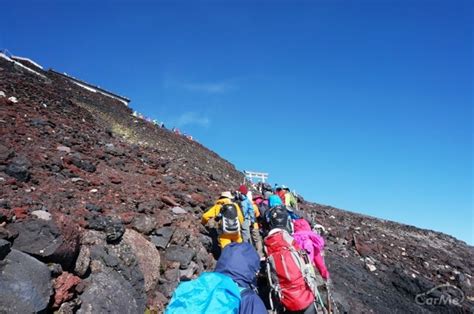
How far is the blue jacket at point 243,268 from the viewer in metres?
4.00

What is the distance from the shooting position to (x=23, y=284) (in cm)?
430

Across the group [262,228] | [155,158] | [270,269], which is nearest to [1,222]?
[270,269]

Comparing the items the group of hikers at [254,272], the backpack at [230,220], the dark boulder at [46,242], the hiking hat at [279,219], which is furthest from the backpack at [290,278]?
the dark boulder at [46,242]

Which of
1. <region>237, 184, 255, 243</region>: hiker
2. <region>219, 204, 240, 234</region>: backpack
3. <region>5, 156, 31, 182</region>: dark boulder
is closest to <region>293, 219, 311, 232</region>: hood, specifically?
<region>237, 184, 255, 243</region>: hiker

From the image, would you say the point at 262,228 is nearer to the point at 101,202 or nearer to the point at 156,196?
the point at 156,196

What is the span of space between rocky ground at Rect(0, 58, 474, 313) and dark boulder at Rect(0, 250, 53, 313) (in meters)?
0.01

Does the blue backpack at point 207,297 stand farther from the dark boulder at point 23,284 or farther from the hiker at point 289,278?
the hiker at point 289,278

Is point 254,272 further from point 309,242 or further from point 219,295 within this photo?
point 309,242

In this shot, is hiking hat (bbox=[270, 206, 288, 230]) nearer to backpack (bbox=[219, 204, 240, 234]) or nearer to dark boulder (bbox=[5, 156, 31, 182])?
backpack (bbox=[219, 204, 240, 234])

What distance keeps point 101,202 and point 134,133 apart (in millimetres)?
12577

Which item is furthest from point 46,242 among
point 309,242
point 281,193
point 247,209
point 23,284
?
point 281,193
